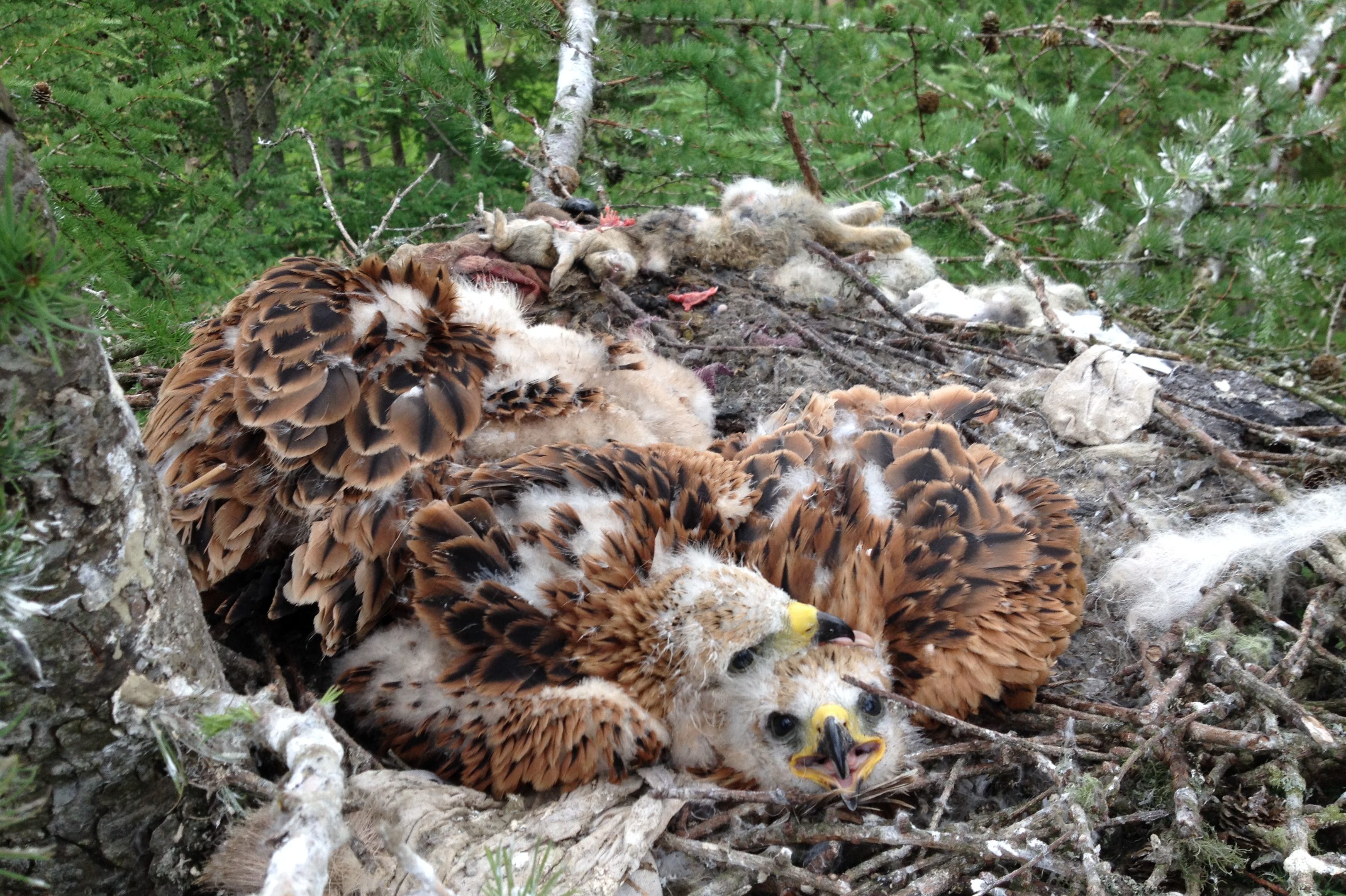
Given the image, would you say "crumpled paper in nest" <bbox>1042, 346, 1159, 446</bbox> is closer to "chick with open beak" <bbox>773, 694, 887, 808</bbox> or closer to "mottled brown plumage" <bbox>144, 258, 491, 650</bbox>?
"chick with open beak" <bbox>773, 694, 887, 808</bbox>

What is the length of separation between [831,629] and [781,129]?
3504mm

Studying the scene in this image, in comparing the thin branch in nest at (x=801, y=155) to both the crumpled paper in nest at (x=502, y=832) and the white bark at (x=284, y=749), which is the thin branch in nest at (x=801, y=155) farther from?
the white bark at (x=284, y=749)

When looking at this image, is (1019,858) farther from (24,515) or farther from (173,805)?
(24,515)

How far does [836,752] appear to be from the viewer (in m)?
1.87

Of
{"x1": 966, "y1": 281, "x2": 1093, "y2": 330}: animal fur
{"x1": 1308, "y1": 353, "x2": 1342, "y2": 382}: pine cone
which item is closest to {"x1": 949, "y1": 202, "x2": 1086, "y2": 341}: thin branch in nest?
{"x1": 966, "y1": 281, "x2": 1093, "y2": 330}: animal fur

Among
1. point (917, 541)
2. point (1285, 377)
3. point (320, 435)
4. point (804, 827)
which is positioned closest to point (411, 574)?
point (320, 435)

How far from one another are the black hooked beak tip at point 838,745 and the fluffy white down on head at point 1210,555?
1119mm

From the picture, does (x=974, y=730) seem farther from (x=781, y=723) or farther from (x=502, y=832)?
(x=502, y=832)

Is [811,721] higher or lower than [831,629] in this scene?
lower

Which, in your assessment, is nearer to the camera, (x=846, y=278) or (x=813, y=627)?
(x=813, y=627)

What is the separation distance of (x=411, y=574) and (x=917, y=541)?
1265mm

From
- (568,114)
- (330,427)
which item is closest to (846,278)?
(568,114)

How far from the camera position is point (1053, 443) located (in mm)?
3260

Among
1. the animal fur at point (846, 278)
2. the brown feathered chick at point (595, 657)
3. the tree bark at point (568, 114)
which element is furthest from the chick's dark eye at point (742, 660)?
the tree bark at point (568, 114)
